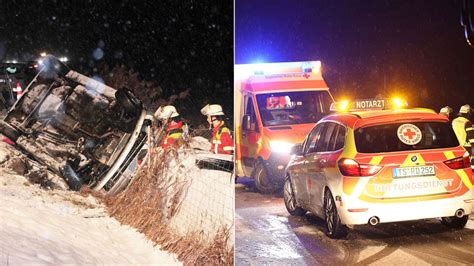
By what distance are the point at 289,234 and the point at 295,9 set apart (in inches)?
56.4

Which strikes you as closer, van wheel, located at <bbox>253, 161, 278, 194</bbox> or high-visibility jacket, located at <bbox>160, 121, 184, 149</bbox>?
van wheel, located at <bbox>253, 161, 278, 194</bbox>

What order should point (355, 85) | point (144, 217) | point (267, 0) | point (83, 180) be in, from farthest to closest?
point (83, 180) < point (144, 217) < point (267, 0) < point (355, 85)

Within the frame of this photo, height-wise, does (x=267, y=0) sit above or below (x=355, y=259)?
above

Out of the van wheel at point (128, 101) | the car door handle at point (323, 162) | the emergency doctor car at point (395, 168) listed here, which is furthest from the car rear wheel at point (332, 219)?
the van wheel at point (128, 101)

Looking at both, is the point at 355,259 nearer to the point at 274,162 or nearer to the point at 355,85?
the point at 274,162

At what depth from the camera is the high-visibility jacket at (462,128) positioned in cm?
263

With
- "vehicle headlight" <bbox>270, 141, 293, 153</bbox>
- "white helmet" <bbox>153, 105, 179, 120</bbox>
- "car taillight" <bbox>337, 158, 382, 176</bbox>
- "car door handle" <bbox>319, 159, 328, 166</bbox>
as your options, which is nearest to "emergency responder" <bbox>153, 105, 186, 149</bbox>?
"white helmet" <bbox>153, 105, 179, 120</bbox>

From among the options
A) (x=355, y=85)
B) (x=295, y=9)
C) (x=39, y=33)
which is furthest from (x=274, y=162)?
(x=39, y=33)

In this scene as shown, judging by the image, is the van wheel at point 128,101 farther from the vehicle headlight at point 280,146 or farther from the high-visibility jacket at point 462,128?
the high-visibility jacket at point 462,128

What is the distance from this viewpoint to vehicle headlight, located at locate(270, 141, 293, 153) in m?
2.93

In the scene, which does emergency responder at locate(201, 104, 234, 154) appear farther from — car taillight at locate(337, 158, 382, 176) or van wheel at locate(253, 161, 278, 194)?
car taillight at locate(337, 158, 382, 176)

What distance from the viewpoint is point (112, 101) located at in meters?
4.10

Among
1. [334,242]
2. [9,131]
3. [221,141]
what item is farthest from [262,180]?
[9,131]

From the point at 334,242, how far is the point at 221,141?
5.19 ft
